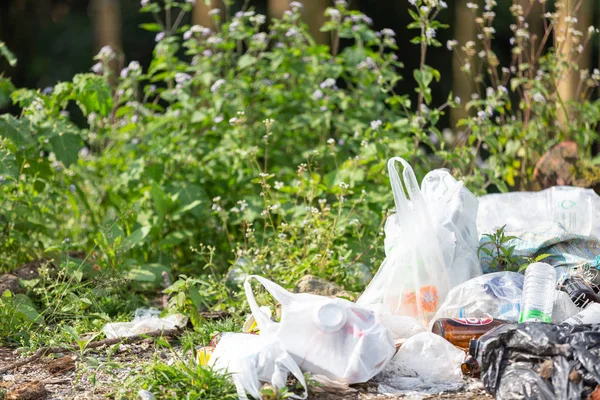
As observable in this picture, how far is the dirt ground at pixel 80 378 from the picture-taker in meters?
2.65

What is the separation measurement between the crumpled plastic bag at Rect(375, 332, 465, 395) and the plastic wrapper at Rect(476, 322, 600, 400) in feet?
0.44

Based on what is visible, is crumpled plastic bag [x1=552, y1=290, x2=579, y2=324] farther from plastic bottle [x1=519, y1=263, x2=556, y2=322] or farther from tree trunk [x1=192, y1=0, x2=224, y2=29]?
tree trunk [x1=192, y1=0, x2=224, y2=29]

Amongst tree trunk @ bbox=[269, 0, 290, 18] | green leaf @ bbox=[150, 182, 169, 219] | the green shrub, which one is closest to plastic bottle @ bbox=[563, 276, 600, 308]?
the green shrub

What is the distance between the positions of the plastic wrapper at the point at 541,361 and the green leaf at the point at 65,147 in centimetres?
238

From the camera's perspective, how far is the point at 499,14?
11.6m

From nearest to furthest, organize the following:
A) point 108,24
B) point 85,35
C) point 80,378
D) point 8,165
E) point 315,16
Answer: point 80,378 → point 8,165 → point 315,16 → point 108,24 → point 85,35

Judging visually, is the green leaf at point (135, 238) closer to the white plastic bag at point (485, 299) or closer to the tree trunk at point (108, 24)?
the white plastic bag at point (485, 299)

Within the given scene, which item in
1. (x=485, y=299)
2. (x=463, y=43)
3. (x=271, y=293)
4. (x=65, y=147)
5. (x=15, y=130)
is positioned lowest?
(x=463, y=43)

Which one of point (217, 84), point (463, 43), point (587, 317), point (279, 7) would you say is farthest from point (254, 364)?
point (463, 43)

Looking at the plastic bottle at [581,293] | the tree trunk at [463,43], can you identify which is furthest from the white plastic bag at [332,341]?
the tree trunk at [463,43]

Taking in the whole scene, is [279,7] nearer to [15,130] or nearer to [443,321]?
[15,130]

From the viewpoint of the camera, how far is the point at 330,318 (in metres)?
2.66

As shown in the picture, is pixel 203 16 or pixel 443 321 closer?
pixel 443 321

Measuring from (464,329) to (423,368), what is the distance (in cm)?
25
